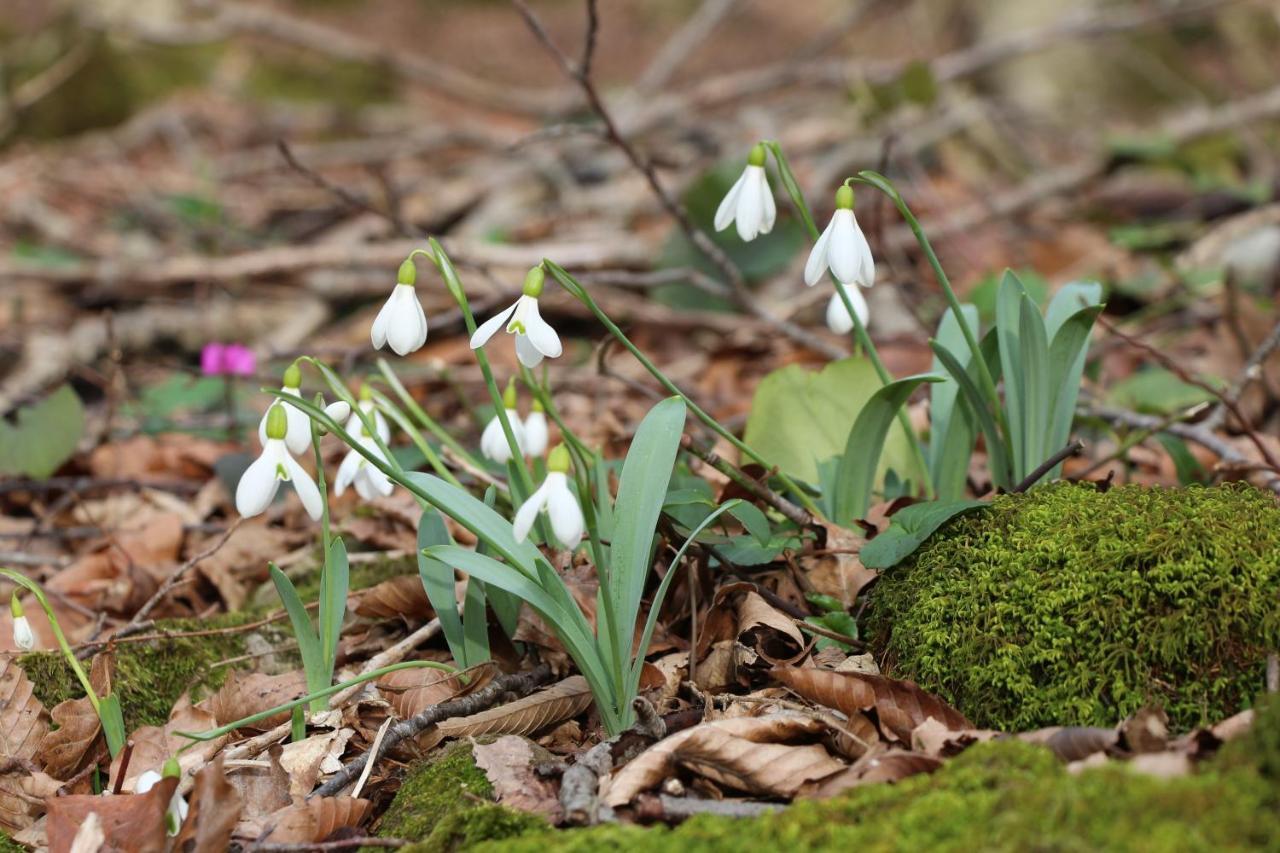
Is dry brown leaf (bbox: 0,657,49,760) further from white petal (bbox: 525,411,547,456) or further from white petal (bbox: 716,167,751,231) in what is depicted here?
white petal (bbox: 716,167,751,231)

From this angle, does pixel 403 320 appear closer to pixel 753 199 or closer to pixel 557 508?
pixel 557 508

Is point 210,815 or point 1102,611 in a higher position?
point 1102,611

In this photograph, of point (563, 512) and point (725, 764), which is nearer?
point (563, 512)

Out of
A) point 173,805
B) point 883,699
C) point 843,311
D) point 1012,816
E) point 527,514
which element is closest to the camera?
point 1012,816

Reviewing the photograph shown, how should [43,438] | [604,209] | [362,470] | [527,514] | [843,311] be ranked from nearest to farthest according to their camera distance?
[527,514], [362,470], [843,311], [43,438], [604,209]

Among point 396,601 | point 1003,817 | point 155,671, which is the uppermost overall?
point 1003,817

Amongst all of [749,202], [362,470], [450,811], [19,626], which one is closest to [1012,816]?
[450,811]

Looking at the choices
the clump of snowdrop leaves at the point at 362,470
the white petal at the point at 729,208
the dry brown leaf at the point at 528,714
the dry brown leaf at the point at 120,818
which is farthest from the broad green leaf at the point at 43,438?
the white petal at the point at 729,208
